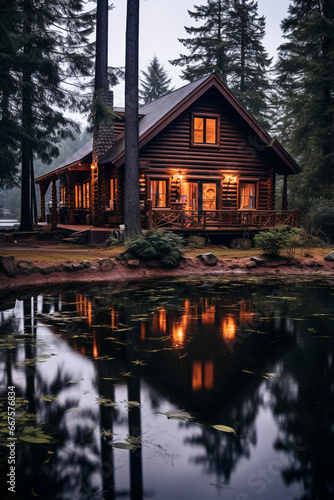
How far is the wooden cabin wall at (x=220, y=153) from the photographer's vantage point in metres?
22.7

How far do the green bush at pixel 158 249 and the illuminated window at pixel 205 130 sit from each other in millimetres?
10257

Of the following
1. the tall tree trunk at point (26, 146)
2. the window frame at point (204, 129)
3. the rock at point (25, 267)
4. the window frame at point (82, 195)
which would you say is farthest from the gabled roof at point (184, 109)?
the rock at point (25, 267)

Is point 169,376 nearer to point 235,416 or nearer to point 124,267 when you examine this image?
point 235,416

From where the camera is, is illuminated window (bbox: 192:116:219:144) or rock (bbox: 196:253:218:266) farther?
illuminated window (bbox: 192:116:219:144)

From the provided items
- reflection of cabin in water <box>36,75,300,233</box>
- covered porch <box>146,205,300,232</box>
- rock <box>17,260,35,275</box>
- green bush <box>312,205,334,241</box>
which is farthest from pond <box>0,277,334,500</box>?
green bush <box>312,205,334,241</box>

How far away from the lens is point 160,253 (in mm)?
14695

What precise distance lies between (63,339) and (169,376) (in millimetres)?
2191

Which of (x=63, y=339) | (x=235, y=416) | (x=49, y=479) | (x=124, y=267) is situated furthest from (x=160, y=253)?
(x=49, y=479)

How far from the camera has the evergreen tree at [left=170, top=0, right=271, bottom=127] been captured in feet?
117

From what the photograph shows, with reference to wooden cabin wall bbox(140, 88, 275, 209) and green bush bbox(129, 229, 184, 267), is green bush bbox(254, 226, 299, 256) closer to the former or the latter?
green bush bbox(129, 229, 184, 267)

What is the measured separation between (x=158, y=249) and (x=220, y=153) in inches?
435

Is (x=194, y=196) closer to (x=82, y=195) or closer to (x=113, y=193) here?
(x=113, y=193)

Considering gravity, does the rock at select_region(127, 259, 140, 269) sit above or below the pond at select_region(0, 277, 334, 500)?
above

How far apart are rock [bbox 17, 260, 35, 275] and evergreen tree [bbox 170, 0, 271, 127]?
2826 centimetres
